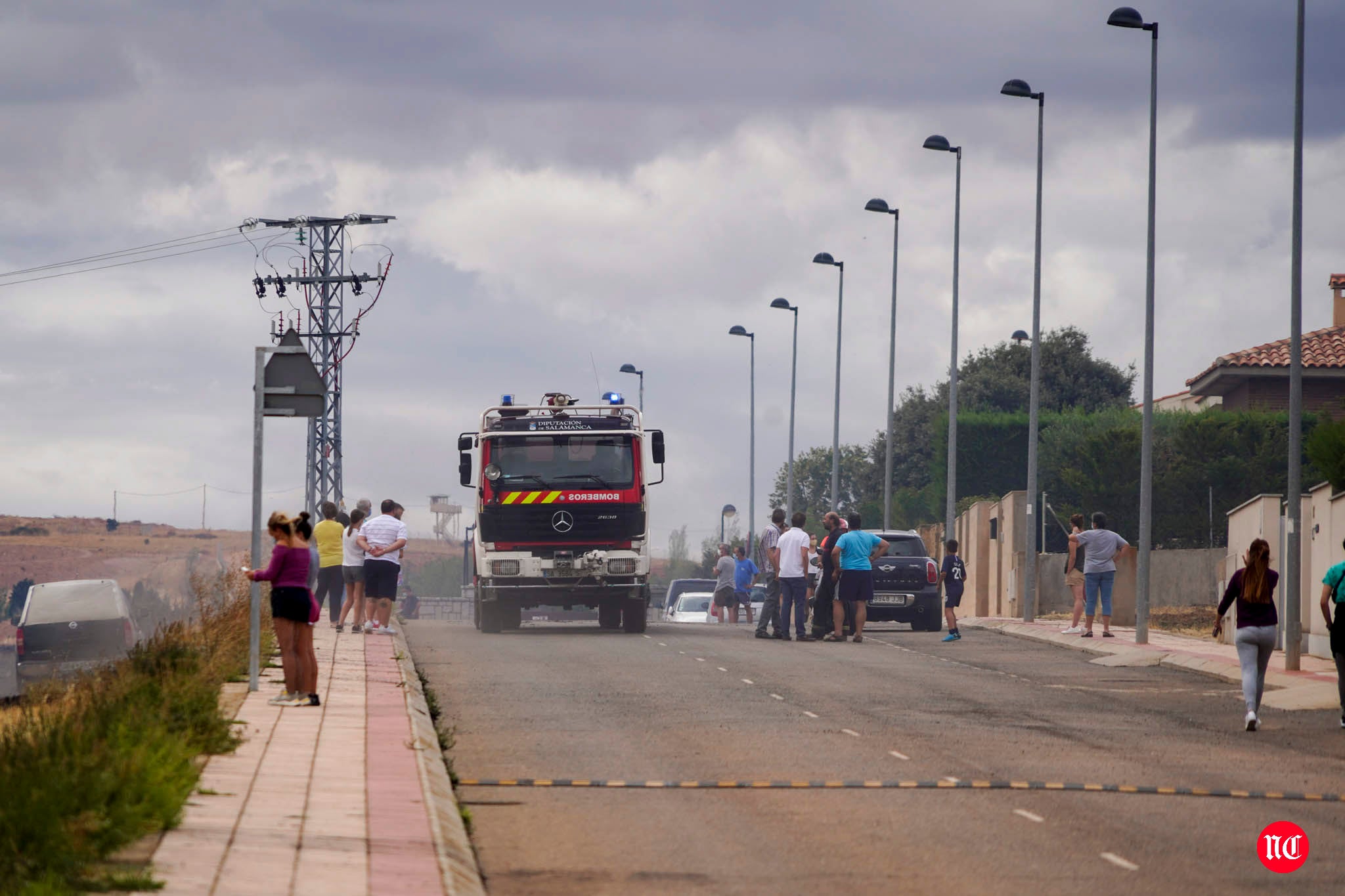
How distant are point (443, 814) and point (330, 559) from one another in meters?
16.0

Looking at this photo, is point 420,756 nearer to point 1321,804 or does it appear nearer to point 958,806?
point 958,806

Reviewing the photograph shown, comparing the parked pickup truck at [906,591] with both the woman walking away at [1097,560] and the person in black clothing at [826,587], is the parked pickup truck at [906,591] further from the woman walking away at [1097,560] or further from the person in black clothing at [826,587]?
the woman walking away at [1097,560]

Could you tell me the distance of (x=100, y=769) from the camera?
23.9 ft

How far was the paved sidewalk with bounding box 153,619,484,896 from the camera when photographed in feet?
21.5

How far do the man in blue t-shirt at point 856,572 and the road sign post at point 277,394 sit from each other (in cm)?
1224

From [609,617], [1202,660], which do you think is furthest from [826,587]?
[1202,660]

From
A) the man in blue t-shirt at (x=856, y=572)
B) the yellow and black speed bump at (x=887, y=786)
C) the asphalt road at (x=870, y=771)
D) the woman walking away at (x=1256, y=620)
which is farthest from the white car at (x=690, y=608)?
the yellow and black speed bump at (x=887, y=786)

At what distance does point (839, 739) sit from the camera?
1248 cm

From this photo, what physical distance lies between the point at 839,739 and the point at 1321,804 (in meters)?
3.47

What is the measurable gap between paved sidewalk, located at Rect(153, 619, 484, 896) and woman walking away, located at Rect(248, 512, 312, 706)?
25 centimetres

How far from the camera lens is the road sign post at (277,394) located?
13.4 metres

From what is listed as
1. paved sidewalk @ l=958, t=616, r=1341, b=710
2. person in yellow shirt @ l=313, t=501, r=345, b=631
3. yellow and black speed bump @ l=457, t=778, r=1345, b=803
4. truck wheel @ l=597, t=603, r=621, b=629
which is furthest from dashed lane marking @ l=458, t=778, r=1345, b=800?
truck wheel @ l=597, t=603, r=621, b=629
